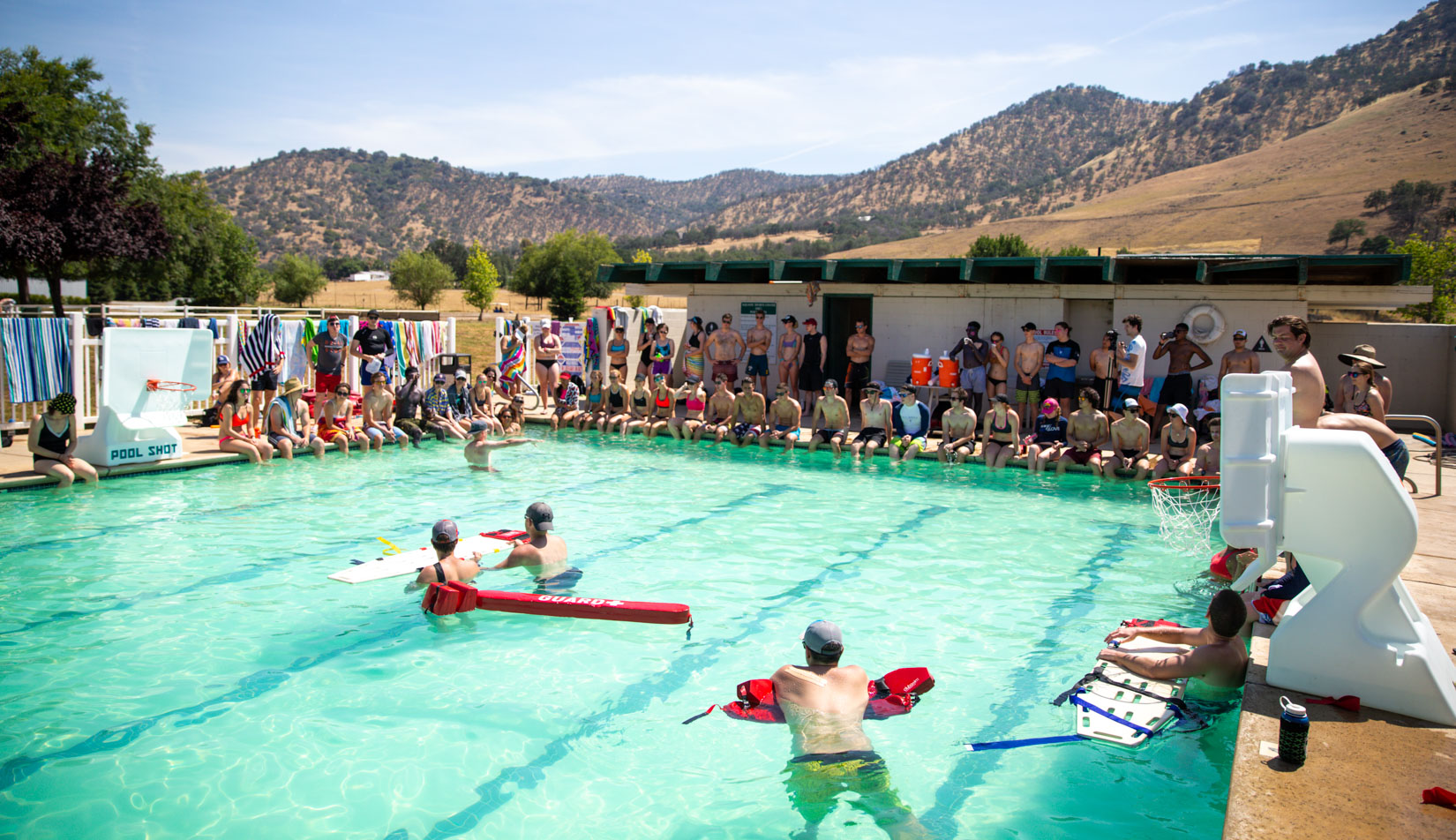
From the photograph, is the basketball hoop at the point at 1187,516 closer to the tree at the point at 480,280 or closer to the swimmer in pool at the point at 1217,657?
the swimmer in pool at the point at 1217,657

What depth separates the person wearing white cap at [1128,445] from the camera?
10.9 meters

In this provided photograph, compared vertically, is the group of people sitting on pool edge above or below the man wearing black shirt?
below

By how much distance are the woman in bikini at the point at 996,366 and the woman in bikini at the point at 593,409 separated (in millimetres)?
6698

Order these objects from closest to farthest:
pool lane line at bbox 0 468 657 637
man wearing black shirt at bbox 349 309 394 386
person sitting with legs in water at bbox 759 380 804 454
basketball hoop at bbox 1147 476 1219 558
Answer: pool lane line at bbox 0 468 657 637
basketball hoop at bbox 1147 476 1219 558
person sitting with legs in water at bbox 759 380 804 454
man wearing black shirt at bbox 349 309 394 386

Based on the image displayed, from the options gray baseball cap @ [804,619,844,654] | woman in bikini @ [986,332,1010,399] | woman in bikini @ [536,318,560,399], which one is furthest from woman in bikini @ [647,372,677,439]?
gray baseball cap @ [804,619,844,654]

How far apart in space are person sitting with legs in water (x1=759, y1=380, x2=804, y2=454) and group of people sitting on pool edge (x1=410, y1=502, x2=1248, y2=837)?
27.4ft

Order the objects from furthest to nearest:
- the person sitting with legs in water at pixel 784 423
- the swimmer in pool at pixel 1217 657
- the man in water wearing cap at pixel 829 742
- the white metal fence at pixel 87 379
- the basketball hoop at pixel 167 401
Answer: the person sitting with legs in water at pixel 784 423, the white metal fence at pixel 87 379, the basketball hoop at pixel 167 401, the swimmer in pool at pixel 1217 657, the man in water wearing cap at pixel 829 742

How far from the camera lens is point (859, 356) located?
14664 mm

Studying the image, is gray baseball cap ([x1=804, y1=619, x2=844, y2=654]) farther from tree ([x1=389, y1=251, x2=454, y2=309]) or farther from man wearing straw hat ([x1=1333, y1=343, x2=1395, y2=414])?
tree ([x1=389, y1=251, x2=454, y2=309])

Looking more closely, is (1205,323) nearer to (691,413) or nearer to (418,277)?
(691,413)

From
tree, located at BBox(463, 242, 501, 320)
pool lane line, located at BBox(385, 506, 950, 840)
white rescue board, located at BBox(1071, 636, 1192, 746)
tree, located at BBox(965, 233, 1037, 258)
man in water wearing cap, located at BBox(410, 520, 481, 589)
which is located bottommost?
pool lane line, located at BBox(385, 506, 950, 840)

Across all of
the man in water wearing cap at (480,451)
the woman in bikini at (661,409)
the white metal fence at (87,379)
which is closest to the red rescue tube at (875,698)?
the man in water wearing cap at (480,451)

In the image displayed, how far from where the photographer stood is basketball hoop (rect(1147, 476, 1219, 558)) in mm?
6879

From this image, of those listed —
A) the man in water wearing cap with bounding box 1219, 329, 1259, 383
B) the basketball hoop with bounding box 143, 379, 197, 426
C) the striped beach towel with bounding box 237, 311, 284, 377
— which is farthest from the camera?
the striped beach towel with bounding box 237, 311, 284, 377
